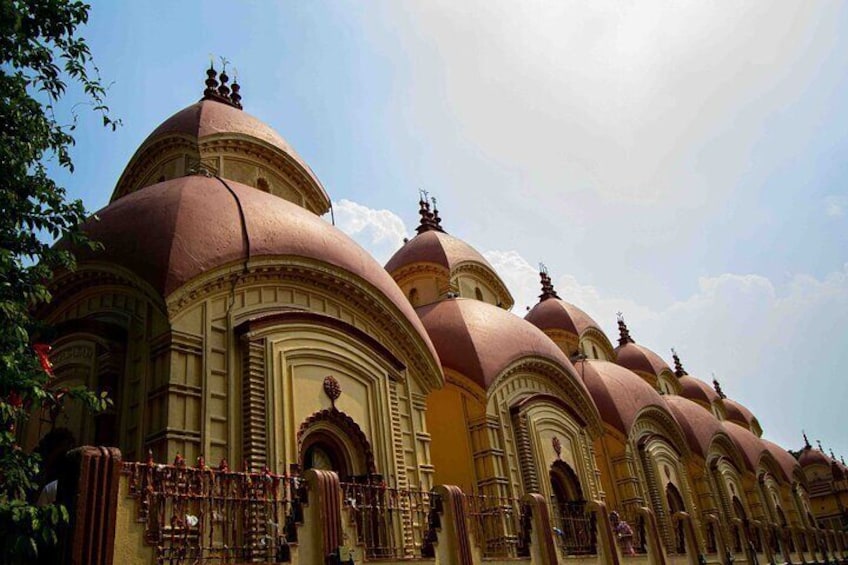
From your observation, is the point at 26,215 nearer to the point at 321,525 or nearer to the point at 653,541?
the point at 321,525

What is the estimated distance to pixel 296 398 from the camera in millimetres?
12508

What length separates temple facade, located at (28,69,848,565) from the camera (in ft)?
29.5

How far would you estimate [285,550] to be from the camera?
8.41 metres

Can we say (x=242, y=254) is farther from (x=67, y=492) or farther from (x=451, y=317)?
(x=451, y=317)

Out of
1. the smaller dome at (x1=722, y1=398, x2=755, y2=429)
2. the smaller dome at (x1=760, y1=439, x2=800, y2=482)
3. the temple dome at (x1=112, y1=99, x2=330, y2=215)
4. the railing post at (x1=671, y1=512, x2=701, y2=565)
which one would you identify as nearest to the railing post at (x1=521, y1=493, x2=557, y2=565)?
the railing post at (x1=671, y1=512, x2=701, y2=565)

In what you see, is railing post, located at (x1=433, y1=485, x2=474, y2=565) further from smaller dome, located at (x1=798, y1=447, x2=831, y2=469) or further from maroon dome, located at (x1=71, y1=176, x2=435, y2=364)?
smaller dome, located at (x1=798, y1=447, x2=831, y2=469)

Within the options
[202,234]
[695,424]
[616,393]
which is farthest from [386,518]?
[695,424]

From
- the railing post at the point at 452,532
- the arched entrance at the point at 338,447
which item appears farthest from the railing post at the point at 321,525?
the arched entrance at the point at 338,447

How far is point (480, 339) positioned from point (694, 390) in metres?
27.3

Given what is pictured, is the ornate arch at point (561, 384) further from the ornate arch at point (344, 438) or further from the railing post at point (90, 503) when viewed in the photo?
the railing post at point (90, 503)

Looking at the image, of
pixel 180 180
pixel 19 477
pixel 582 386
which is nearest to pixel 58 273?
pixel 180 180

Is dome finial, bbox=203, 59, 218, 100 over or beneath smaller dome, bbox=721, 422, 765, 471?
over

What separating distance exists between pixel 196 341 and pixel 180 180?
428cm

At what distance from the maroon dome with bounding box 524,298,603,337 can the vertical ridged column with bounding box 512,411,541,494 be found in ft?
36.9
